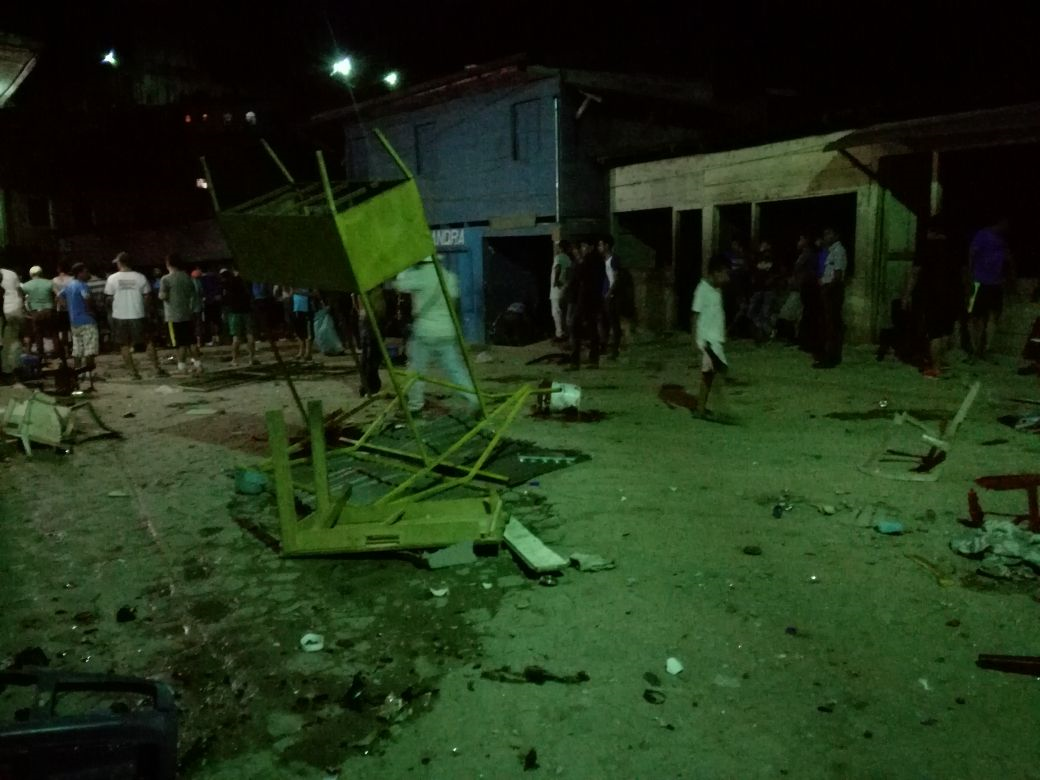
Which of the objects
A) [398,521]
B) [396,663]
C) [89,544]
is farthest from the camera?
[89,544]

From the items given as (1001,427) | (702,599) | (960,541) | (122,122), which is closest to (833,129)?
(1001,427)

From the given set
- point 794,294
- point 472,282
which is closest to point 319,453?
point 794,294

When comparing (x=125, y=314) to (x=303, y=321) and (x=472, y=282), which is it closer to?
(x=303, y=321)

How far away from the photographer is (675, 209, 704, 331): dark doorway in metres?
16.6

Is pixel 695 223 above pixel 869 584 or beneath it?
above

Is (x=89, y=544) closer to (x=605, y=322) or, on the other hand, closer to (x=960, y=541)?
(x=960, y=541)

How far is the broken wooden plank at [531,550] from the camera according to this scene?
5.11m

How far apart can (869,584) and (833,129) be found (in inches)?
394

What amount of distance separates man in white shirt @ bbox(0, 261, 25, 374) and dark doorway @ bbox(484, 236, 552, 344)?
8.33m

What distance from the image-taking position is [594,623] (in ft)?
14.8

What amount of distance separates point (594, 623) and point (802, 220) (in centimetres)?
1453

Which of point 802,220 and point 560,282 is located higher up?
point 802,220

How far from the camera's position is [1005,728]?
11.3 ft

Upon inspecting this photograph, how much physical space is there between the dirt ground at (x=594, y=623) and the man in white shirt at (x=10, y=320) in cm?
619
